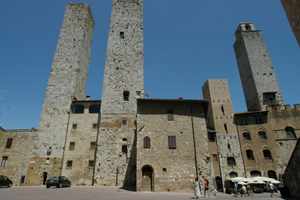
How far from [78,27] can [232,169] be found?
107 ft

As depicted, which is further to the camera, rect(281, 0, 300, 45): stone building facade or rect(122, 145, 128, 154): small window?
rect(122, 145, 128, 154): small window

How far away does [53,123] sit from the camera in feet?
91.3

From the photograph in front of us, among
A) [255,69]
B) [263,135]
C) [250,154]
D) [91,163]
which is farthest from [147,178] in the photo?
[255,69]

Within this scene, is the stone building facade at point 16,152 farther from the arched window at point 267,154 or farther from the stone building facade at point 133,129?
the arched window at point 267,154

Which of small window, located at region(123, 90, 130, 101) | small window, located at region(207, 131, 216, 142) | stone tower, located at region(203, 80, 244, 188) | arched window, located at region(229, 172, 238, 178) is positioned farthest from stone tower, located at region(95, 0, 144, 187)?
arched window, located at region(229, 172, 238, 178)

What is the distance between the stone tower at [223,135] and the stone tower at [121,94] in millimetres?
11445

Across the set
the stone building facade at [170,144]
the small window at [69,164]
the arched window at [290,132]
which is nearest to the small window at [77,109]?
the small window at [69,164]

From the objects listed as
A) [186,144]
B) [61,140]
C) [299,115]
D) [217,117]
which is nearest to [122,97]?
[61,140]

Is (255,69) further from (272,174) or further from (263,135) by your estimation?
(272,174)

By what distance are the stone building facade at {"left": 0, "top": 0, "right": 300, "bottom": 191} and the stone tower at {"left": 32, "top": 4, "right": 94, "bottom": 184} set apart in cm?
14

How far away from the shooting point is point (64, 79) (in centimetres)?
3073

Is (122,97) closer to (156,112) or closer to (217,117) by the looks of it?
(156,112)

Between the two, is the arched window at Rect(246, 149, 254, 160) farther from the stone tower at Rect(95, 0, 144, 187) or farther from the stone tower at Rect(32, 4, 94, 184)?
the stone tower at Rect(32, 4, 94, 184)

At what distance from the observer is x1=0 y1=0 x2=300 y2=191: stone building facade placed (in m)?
19.6
